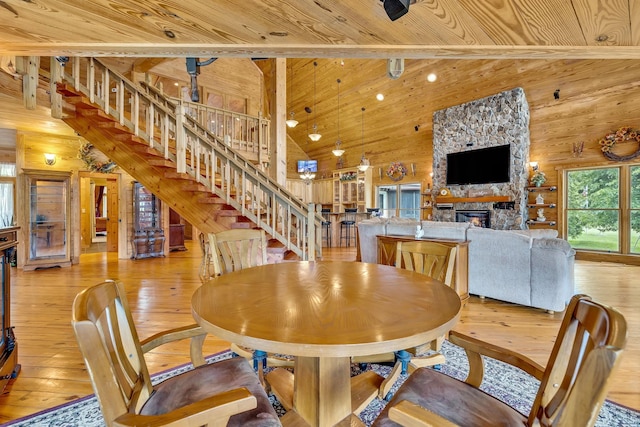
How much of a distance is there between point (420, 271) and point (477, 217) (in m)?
7.13

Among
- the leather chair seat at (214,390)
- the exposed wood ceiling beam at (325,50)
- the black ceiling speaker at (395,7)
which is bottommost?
the leather chair seat at (214,390)

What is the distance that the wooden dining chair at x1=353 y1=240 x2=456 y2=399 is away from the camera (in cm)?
181

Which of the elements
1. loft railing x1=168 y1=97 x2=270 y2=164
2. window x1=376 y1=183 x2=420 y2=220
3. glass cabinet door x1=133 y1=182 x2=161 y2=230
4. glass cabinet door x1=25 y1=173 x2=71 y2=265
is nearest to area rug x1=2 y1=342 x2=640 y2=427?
loft railing x1=168 y1=97 x2=270 y2=164

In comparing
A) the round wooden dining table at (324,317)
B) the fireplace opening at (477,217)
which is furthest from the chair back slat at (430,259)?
the fireplace opening at (477,217)

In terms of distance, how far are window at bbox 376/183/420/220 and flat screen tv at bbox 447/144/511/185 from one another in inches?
63.7

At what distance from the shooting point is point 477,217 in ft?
27.3

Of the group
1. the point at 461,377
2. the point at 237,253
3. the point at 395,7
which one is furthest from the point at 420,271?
the point at 395,7

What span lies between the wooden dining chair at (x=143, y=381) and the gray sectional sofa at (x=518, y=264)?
343 centimetres

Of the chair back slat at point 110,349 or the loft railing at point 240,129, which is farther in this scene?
the loft railing at point 240,129

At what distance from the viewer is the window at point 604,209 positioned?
6.32 m

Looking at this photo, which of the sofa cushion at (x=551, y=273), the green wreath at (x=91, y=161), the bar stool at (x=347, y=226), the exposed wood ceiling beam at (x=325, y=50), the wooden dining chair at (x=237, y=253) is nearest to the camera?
the exposed wood ceiling beam at (x=325, y=50)

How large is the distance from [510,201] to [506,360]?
7.66 metres

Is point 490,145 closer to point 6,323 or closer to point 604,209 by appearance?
point 604,209

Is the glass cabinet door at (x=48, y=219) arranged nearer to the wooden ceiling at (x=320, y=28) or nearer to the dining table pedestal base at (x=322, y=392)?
the wooden ceiling at (x=320, y=28)
